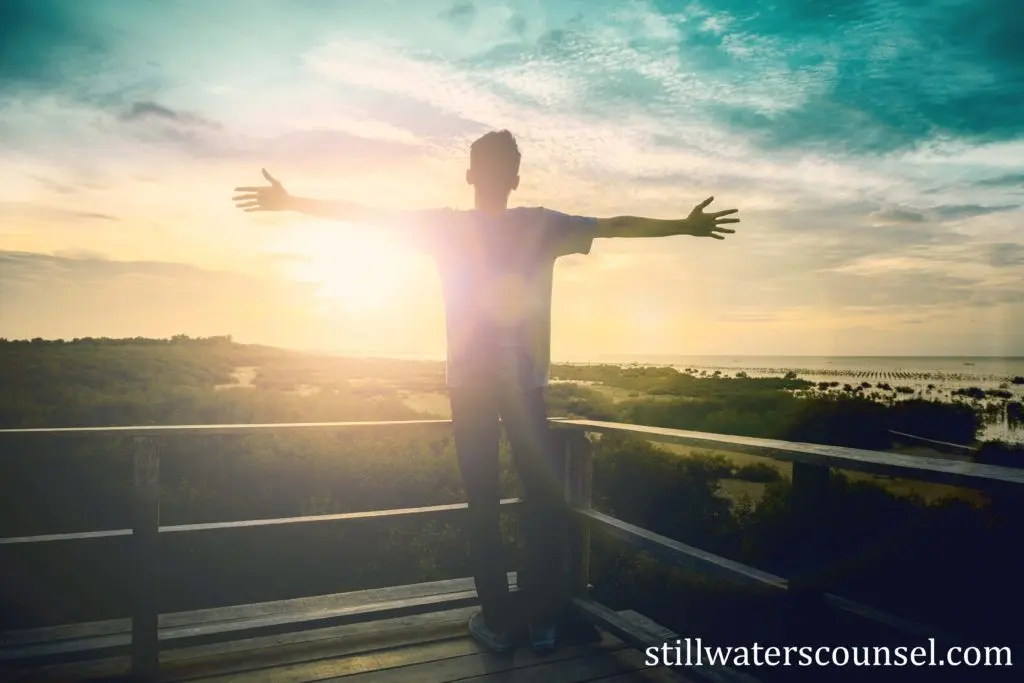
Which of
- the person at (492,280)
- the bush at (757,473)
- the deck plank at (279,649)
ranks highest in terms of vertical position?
the person at (492,280)

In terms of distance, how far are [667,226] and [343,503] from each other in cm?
1561

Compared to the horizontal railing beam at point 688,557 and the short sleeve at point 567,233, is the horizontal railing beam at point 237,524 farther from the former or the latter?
the short sleeve at point 567,233

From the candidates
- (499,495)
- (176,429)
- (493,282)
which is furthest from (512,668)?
(176,429)

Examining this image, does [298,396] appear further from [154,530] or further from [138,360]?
[154,530]

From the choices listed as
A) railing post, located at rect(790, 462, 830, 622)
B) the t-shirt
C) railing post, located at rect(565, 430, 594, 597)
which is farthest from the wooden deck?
the t-shirt

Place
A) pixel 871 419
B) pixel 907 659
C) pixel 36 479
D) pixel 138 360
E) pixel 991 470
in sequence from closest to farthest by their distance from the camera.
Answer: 1. pixel 991 470
2. pixel 907 659
3. pixel 36 479
4. pixel 138 360
5. pixel 871 419

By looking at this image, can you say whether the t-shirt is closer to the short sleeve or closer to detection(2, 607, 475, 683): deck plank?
the short sleeve

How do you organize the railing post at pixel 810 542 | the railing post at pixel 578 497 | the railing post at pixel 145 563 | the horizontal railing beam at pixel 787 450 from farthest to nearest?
the railing post at pixel 578 497, the railing post at pixel 145 563, the railing post at pixel 810 542, the horizontal railing beam at pixel 787 450

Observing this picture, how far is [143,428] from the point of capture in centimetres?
278

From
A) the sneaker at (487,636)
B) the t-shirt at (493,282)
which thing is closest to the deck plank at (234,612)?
the sneaker at (487,636)

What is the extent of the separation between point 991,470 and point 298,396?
24.5 meters

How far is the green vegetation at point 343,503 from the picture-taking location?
13.9m

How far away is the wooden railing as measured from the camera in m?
1.84

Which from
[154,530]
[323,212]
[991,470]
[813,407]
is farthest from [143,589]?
[813,407]
